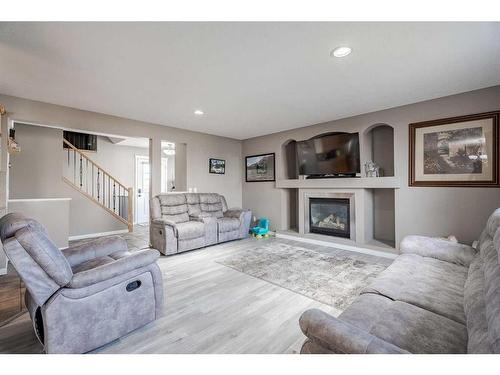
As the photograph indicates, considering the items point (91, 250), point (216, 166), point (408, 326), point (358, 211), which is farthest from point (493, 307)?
point (216, 166)

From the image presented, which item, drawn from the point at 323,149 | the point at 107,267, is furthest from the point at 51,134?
the point at 323,149

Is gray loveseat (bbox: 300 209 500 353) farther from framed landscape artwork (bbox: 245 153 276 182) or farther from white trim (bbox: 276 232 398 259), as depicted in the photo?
framed landscape artwork (bbox: 245 153 276 182)

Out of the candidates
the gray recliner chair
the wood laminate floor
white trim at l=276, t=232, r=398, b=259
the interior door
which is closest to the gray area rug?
the wood laminate floor

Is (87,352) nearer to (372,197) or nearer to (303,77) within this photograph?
(303,77)

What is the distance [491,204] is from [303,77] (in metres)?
2.92

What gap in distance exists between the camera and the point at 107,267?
1.65 m

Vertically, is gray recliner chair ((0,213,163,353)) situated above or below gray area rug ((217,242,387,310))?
above

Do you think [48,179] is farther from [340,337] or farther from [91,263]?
[340,337]

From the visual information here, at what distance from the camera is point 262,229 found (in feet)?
17.2

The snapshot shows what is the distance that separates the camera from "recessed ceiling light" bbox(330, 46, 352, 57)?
2.04 m

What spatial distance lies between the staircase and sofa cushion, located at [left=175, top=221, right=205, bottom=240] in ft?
9.01
